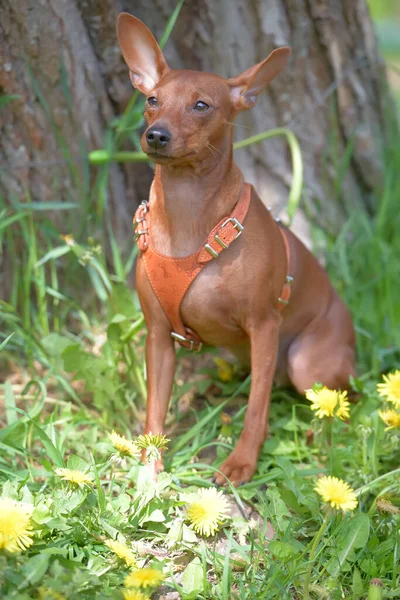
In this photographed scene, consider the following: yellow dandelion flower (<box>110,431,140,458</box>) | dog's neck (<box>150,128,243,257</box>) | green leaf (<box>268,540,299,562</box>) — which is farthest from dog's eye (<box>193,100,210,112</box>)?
green leaf (<box>268,540,299,562</box>)

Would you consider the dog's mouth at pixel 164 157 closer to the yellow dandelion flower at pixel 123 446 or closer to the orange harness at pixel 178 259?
the orange harness at pixel 178 259

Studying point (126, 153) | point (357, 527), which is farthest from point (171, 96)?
point (357, 527)

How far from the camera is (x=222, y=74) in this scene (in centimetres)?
389

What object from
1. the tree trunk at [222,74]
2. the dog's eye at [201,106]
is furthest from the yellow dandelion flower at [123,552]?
the tree trunk at [222,74]

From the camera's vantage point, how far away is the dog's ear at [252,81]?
278 cm

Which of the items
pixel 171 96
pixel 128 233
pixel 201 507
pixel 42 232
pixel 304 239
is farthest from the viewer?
pixel 304 239

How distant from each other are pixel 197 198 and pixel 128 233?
1188 mm

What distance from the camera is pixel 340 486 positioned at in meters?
2.11

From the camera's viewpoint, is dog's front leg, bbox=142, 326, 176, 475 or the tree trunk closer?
dog's front leg, bbox=142, 326, 176, 475

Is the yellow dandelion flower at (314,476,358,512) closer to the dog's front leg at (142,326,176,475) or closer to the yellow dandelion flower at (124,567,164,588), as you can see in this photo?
the yellow dandelion flower at (124,567,164,588)

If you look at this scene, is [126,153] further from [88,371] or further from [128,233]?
[88,371]

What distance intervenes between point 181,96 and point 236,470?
1446 mm

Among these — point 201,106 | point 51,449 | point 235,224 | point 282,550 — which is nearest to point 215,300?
point 235,224

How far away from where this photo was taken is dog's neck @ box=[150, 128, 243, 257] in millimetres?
2733
